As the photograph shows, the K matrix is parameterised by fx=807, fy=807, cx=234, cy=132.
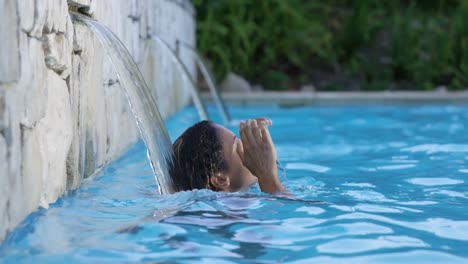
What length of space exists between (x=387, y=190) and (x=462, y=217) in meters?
0.69

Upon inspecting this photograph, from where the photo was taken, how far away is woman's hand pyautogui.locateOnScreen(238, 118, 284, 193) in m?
3.31

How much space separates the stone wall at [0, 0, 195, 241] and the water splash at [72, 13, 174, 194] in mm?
107

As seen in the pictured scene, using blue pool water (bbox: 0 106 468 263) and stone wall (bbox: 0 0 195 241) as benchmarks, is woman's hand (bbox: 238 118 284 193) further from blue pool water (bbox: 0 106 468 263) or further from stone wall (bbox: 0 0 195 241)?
stone wall (bbox: 0 0 195 241)

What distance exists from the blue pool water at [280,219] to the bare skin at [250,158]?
8 centimetres

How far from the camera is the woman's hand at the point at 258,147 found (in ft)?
10.9

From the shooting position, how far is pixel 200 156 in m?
3.42

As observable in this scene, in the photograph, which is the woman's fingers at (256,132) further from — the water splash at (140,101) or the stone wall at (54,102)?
the stone wall at (54,102)

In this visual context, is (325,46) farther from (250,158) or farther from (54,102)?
(54,102)

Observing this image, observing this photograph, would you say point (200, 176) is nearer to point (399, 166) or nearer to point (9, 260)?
point (9, 260)

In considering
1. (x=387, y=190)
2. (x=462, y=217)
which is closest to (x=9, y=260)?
(x=462, y=217)

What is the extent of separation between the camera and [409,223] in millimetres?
3090

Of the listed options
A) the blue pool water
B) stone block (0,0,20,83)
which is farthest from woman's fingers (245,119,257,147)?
stone block (0,0,20,83)

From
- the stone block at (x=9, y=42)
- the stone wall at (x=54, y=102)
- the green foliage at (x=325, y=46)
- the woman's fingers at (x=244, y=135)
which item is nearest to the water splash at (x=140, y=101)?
the stone wall at (x=54, y=102)

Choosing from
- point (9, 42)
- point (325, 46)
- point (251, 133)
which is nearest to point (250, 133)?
point (251, 133)
